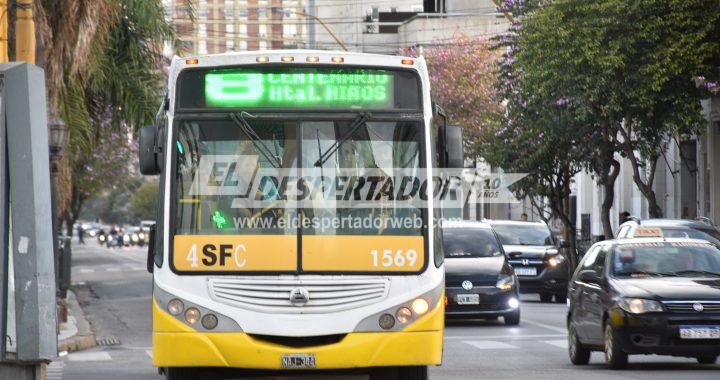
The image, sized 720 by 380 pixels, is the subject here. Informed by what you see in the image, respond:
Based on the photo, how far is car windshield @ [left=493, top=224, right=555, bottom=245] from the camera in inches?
1307

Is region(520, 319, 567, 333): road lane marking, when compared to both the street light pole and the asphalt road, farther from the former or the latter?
the street light pole

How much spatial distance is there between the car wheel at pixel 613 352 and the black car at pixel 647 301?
1cm

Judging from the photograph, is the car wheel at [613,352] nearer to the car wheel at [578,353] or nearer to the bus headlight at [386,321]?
the car wheel at [578,353]

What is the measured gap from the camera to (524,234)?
3353 cm

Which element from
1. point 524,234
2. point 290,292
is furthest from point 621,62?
point 290,292

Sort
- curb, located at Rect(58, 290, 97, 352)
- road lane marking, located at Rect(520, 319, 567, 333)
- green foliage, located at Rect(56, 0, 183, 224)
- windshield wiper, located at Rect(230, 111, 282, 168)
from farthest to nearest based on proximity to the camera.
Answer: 1. green foliage, located at Rect(56, 0, 183, 224)
2. road lane marking, located at Rect(520, 319, 567, 333)
3. curb, located at Rect(58, 290, 97, 352)
4. windshield wiper, located at Rect(230, 111, 282, 168)

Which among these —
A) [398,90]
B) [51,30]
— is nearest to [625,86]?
[51,30]

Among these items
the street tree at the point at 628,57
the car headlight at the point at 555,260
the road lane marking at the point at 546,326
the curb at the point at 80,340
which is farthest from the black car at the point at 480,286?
the street tree at the point at 628,57

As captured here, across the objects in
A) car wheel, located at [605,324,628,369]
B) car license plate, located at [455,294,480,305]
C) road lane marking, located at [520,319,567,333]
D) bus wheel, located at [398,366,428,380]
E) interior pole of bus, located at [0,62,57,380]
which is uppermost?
interior pole of bus, located at [0,62,57,380]

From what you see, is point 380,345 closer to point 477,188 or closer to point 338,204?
point 338,204

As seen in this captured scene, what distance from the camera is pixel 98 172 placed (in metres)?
54.7

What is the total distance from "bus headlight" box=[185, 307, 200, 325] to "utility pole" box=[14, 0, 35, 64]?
24.0 feet

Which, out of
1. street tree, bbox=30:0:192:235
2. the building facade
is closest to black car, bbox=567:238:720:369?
street tree, bbox=30:0:192:235

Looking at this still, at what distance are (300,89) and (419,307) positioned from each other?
6.69 feet
